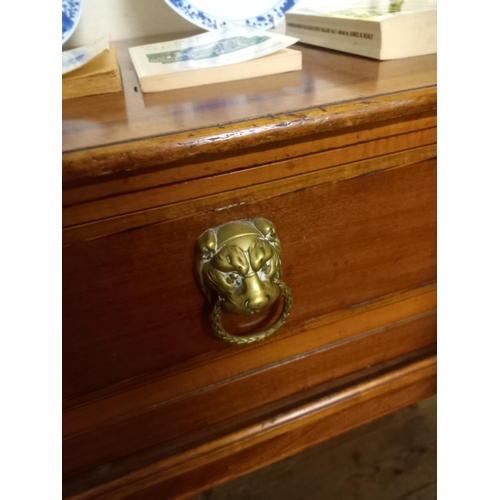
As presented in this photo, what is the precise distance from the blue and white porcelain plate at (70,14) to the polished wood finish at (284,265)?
0.30ft

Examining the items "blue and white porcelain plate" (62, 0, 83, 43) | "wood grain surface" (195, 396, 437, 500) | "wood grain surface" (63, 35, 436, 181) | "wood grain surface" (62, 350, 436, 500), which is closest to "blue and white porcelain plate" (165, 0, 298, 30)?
"blue and white porcelain plate" (62, 0, 83, 43)

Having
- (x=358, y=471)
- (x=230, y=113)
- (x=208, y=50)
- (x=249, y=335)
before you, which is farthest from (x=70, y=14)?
(x=358, y=471)

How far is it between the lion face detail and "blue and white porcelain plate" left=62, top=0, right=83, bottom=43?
0.37 m

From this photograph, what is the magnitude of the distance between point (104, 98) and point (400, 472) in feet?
2.22

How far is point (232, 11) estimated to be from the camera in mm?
675

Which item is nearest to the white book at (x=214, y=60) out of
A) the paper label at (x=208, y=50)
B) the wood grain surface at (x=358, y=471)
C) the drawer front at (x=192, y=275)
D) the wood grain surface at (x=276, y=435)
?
the paper label at (x=208, y=50)

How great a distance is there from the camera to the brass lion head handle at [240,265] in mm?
343

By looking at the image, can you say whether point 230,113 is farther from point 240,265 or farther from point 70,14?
point 70,14

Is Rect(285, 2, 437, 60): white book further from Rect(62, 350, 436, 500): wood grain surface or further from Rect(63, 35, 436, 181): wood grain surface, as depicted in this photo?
Rect(62, 350, 436, 500): wood grain surface

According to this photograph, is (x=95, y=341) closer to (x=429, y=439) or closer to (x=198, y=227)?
(x=198, y=227)

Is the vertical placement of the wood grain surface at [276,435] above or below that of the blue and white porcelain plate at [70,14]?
below

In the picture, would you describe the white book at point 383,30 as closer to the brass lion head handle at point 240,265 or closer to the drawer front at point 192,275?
the drawer front at point 192,275

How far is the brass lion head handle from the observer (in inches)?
13.5

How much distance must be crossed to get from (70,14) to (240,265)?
1.43 ft
